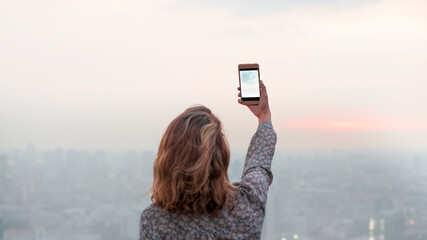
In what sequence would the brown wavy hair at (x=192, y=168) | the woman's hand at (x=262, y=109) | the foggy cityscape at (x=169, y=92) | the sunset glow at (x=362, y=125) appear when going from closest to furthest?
the brown wavy hair at (x=192, y=168)
the woman's hand at (x=262, y=109)
the foggy cityscape at (x=169, y=92)
the sunset glow at (x=362, y=125)

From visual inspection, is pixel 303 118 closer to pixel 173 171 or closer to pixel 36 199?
pixel 36 199

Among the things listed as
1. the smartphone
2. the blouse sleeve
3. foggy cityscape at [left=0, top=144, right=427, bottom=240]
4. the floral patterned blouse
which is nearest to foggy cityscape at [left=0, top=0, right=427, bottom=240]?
foggy cityscape at [left=0, top=144, right=427, bottom=240]

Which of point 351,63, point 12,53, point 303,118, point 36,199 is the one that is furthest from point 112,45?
point 351,63

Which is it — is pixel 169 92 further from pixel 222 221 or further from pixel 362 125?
pixel 222 221

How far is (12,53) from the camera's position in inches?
112

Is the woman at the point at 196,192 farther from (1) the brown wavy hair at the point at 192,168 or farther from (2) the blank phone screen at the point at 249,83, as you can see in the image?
(2) the blank phone screen at the point at 249,83

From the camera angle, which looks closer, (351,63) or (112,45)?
(112,45)

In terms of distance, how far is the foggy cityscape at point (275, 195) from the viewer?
2834mm

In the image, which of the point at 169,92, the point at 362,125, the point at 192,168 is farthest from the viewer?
the point at 362,125

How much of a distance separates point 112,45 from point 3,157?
1.12m

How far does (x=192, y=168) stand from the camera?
2.32ft

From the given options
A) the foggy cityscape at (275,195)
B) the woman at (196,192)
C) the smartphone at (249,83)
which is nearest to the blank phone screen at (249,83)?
the smartphone at (249,83)

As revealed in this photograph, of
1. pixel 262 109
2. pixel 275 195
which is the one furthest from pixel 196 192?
pixel 275 195

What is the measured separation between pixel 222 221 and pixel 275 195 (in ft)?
8.68
